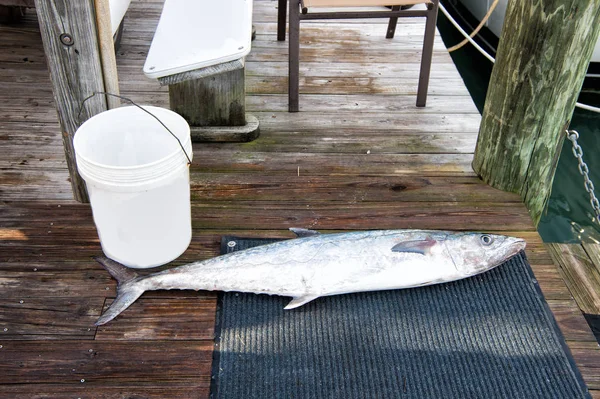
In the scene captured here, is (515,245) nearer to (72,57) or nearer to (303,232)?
(303,232)

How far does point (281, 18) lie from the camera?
4.79 meters

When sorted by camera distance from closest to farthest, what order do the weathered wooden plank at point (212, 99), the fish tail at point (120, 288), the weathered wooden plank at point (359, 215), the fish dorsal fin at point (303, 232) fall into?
the fish tail at point (120, 288) < the fish dorsal fin at point (303, 232) < the weathered wooden plank at point (359, 215) < the weathered wooden plank at point (212, 99)

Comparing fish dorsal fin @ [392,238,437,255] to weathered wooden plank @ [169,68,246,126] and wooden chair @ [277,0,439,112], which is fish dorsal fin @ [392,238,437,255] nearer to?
weathered wooden plank @ [169,68,246,126]

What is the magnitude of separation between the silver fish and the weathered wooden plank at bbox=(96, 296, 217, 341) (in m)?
0.06

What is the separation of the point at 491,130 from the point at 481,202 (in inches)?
16.3

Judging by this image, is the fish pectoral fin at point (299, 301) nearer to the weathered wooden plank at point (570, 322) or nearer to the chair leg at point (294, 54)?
the weathered wooden plank at point (570, 322)

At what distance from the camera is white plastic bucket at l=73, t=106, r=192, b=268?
93.9 inches

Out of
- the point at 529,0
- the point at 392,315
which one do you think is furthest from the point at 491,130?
the point at 392,315

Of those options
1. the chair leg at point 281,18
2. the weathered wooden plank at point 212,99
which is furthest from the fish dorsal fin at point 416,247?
the chair leg at point 281,18

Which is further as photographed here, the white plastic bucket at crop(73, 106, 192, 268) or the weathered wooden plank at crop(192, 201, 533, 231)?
the weathered wooden plank at crop(192, 201, 533, 231)

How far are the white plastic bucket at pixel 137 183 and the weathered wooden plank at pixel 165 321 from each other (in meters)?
0.24

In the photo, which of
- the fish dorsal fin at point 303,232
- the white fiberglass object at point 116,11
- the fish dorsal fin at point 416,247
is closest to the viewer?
the fish dorsal fin at point 416,247

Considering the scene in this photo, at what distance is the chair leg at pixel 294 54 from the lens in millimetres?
3799

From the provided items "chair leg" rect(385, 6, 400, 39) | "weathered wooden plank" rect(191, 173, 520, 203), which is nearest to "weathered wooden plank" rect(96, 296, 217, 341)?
"weathered wooden plank" rect(191, 173, 520, 203)
